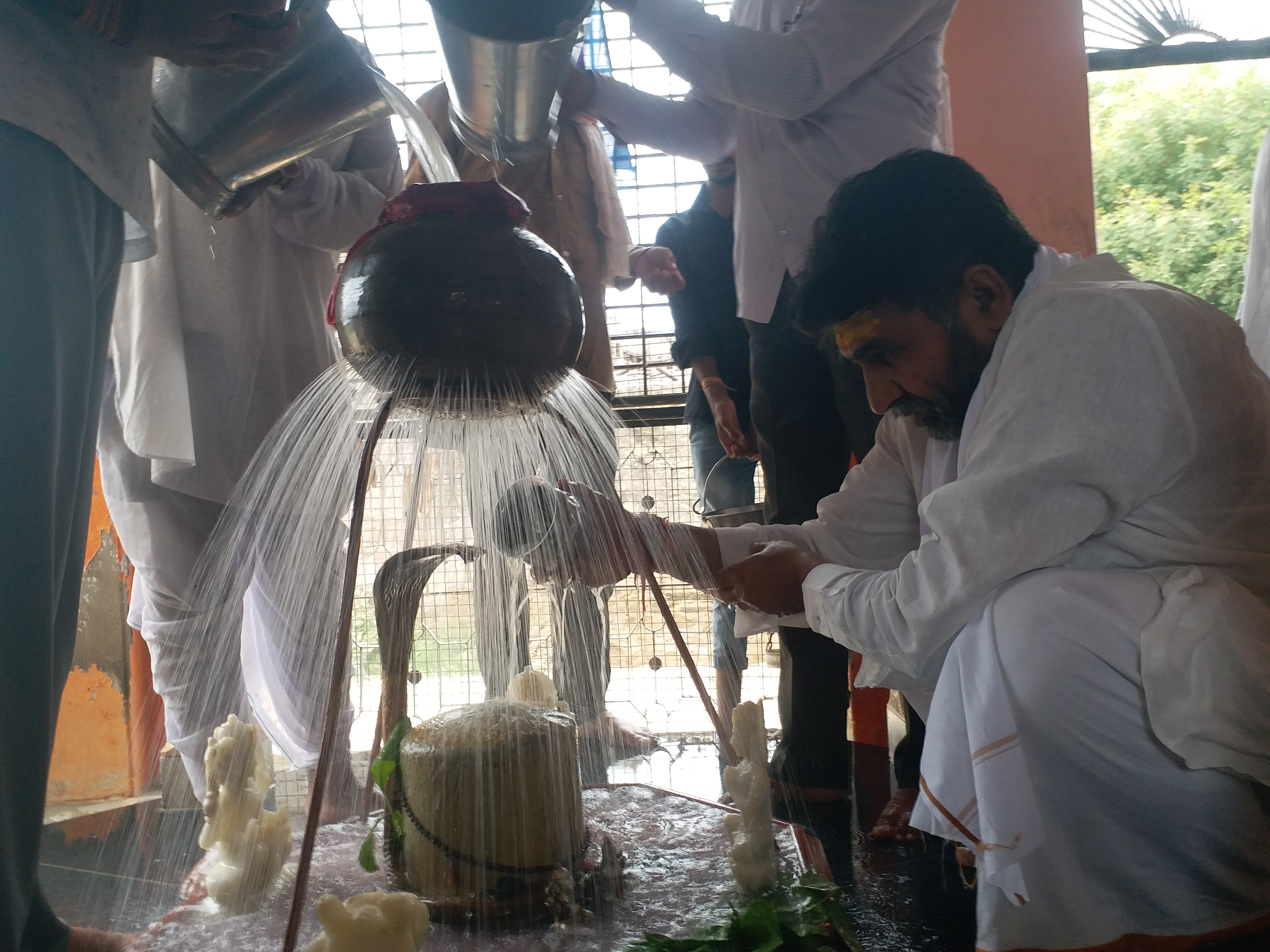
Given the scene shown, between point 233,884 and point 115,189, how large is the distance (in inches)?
39.1

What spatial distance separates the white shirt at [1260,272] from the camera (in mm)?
2400

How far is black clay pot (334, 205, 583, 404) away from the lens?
4.37ft

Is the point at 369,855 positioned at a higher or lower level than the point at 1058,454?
lower

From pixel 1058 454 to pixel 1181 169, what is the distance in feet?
24.9

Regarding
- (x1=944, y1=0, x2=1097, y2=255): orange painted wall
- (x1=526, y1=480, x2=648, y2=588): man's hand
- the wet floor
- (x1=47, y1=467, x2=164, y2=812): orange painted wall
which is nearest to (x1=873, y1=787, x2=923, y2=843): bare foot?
the wet floor

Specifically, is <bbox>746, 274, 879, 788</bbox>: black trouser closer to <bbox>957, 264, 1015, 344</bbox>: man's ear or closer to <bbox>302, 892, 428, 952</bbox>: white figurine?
<bbox>957, 264, 1015, 344</bbox>: man's ear

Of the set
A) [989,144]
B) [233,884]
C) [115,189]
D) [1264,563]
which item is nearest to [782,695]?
[1264,563]

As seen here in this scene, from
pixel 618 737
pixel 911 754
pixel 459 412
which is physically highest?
pixel 459 412

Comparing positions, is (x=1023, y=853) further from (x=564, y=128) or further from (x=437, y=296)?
(x=564, y=128)

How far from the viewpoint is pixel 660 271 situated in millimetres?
2875

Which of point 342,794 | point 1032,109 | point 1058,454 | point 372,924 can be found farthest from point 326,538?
point 1032,109

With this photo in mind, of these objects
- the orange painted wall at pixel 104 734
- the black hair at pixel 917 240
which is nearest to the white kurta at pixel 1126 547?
the black hair at pixel 917 240

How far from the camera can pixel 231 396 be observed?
2.10 m

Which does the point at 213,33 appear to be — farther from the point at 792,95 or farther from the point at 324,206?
the point at 792,95
